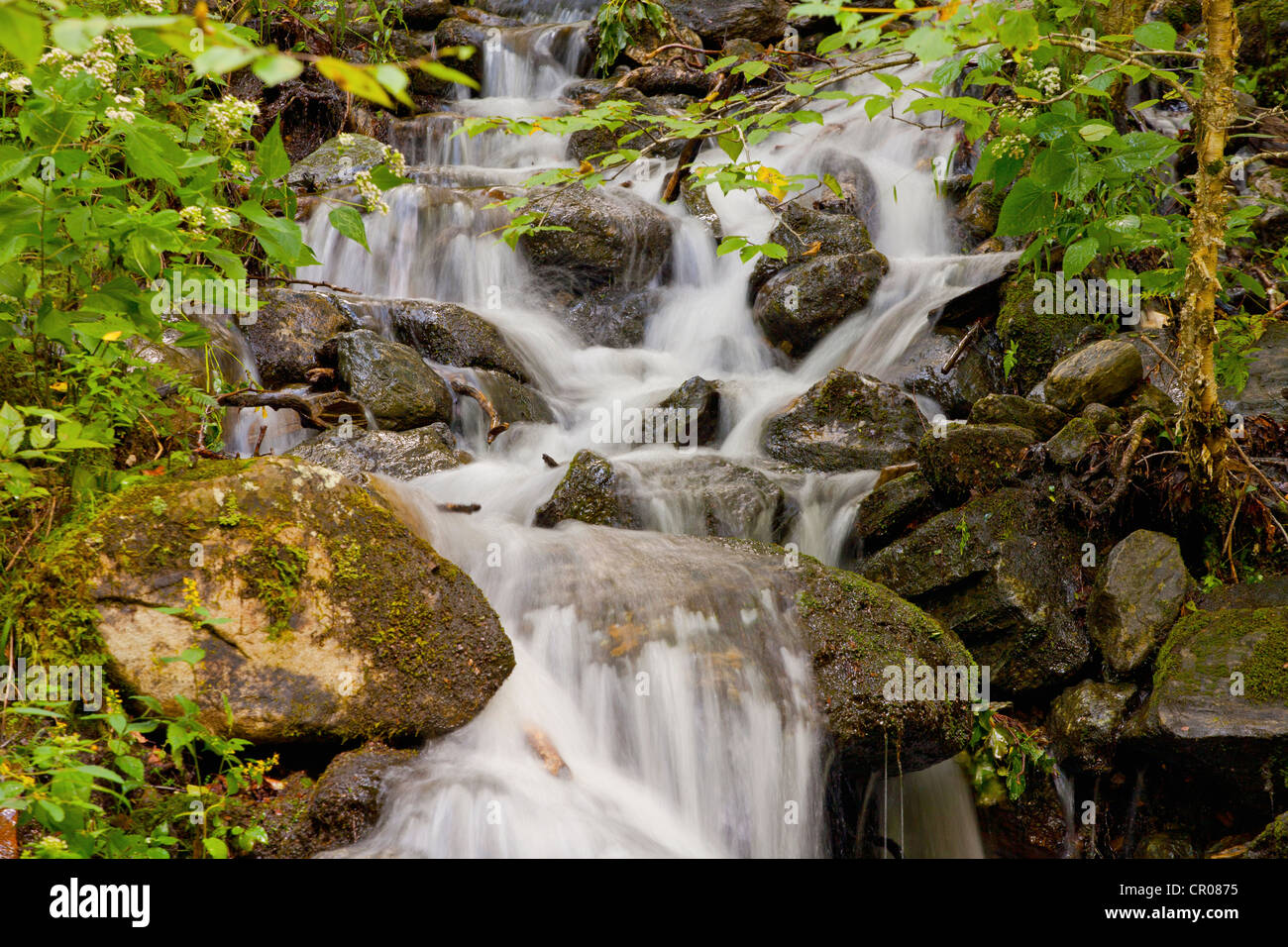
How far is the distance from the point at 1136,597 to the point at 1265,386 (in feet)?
5.92

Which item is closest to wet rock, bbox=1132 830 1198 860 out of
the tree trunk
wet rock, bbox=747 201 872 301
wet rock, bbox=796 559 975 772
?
wet rock, bbox=796 559 975 772

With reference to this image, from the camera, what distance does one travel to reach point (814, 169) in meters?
10.7

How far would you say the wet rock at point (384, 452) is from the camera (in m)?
5.87

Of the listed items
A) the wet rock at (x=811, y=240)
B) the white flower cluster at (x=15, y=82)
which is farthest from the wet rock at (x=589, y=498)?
the wet rock at (x=811, y=240)

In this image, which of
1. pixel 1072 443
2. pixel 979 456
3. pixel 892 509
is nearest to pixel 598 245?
pixel 892 509

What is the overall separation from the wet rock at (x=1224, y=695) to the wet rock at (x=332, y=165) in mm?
8756

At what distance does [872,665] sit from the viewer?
152 inches

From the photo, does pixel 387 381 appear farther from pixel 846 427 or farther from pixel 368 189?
pixel 846 427

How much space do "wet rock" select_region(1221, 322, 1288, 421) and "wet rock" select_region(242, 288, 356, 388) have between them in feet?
21.1

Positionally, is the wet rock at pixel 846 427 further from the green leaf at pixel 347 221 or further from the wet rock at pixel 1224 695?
the green leaf at pixel 347 221

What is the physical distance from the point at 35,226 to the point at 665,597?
292 centimetres

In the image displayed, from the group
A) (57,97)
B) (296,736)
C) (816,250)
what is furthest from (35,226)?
(816,250)

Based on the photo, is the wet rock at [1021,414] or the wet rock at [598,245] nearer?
the wet rock at [1021,414]

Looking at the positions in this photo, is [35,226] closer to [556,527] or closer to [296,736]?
[296,736]
